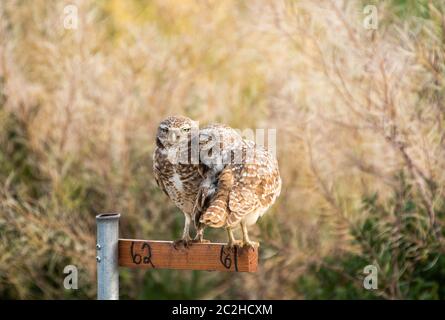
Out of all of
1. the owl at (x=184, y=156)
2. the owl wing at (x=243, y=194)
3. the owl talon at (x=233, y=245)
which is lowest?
the owl talon at (x=233, y=245)

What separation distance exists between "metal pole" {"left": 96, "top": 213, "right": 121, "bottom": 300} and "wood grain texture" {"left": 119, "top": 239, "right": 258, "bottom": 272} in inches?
2.4

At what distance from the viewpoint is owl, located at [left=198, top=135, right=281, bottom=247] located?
2729mm

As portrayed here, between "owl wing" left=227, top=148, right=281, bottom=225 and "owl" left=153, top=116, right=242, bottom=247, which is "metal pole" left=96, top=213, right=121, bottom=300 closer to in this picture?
"owl" left=153, top=116, right=242, bottom=247

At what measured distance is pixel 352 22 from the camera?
4.59 m

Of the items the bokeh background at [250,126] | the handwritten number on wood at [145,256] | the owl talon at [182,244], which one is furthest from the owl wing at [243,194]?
the bokeh background at [250,126]

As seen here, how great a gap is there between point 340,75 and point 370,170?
593 mm

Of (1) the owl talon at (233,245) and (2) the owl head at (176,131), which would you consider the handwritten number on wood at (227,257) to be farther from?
(2) the owl head at (176,131)

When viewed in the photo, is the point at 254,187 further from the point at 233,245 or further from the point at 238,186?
the point at 233,245

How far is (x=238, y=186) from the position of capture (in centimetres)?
290

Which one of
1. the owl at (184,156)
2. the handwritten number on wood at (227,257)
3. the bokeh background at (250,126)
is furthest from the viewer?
the bokeh background at (250,126)

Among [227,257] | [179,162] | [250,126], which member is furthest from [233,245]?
[250,126]

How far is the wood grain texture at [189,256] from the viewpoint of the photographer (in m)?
2.84

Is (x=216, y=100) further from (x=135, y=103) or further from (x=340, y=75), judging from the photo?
(x=340, y=75)

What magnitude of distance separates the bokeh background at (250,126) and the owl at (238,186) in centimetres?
149
